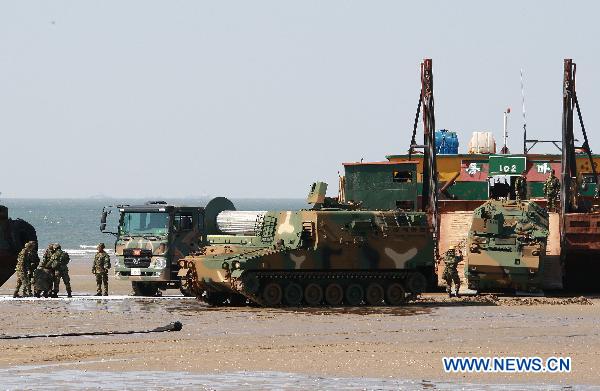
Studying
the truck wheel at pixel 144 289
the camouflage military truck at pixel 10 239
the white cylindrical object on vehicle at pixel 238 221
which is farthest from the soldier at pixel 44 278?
the white cylindrical object on vehicle at pixel 238 221

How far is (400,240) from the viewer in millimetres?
29609

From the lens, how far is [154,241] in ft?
106

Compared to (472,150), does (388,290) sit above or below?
below

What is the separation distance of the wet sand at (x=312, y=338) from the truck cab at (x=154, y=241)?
1053 mm

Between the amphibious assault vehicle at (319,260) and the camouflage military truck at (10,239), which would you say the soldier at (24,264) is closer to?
the camouflage military truck at (10,239)

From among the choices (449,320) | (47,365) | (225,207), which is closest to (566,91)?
(225,207)

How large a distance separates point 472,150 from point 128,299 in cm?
1771

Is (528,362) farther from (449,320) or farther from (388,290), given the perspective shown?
(388,290)

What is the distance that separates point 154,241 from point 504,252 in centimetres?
837

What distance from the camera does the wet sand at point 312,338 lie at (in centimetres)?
1862

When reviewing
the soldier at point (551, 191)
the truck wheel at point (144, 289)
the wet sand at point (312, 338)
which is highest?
the soldier at point (551, 191)

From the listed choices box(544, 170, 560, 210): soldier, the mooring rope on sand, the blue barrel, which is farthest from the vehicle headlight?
the blue barrel

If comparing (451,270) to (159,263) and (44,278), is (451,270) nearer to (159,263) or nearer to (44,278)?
(159,263)

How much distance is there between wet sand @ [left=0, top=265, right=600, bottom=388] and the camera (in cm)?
1862
